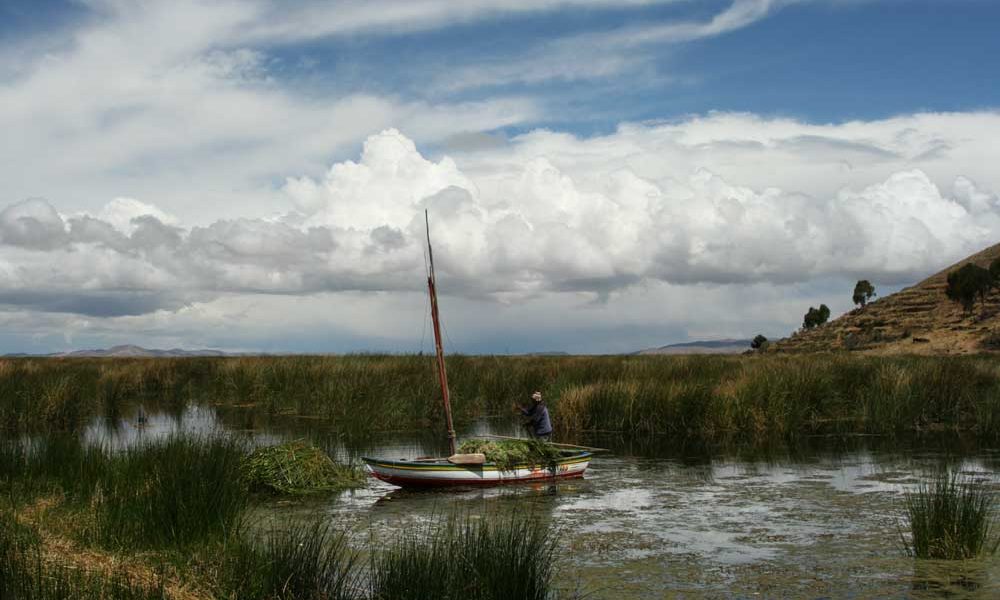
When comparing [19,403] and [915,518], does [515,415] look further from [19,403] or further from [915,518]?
[915,518]

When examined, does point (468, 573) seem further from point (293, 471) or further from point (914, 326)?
point (914, 326)

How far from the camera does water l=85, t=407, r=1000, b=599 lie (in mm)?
10203

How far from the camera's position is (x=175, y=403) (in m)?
35.1

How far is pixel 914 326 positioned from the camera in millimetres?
70688

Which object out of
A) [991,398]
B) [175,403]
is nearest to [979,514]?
[991,398]

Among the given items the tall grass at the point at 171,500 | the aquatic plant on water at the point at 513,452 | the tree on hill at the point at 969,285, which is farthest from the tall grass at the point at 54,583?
the tree on hill at the point at 969,285

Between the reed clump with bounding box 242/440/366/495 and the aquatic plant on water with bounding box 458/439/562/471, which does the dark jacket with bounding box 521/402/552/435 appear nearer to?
the aquatic plant on water with bounding box 458/439/562/471

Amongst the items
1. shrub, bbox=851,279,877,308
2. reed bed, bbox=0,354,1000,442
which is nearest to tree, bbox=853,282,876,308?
shrub, bbox=851,279,877,308

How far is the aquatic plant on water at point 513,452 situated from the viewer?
17.3 metres

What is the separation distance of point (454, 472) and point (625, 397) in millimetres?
9348

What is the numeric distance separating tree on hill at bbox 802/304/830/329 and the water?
8242 centimetres

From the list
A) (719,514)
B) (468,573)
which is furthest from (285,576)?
(719,514)

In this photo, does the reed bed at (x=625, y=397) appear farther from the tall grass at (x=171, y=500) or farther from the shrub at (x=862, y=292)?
the shrub at (x=862, y=292)

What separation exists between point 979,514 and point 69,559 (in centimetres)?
978
